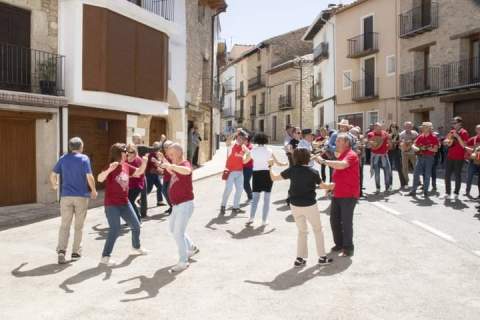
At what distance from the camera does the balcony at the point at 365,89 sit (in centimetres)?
2934

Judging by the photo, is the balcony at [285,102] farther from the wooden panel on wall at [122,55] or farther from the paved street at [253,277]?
the paved street at [253,277]

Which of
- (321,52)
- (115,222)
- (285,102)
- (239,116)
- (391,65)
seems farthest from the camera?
(239,116)

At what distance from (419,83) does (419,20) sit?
3255 mm

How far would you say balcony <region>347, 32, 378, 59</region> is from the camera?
96.4 ft

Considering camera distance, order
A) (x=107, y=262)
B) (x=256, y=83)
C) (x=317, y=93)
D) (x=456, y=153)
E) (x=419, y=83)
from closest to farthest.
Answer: (x=107, y=262) < (x=456, y=153) < (x=419, y=83) < (x=317, y=93) < (x=256, y=83)

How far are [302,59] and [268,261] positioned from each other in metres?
39.9

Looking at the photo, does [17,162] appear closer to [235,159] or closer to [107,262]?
[235,159]

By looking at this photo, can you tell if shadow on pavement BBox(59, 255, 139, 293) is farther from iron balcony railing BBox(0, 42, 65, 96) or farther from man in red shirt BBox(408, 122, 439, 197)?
man in red shirt BBox(408, 122, 439, 197)

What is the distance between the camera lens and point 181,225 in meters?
6.14

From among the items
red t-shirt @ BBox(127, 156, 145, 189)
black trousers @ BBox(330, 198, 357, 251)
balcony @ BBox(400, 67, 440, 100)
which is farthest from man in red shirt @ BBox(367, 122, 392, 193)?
balcony @ BBox(400, 67, 440, 100)

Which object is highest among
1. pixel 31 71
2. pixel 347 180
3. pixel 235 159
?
pixel 31 71

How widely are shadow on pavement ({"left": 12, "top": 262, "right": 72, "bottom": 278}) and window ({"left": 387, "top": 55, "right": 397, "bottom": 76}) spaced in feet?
82.0

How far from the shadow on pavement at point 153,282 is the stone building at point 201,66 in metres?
16.6

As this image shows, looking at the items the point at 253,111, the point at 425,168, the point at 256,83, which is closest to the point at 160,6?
the point at 425,168
